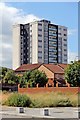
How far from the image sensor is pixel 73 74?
45.9 meters

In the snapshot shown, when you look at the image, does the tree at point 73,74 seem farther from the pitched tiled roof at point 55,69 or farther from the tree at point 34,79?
the pitched tiled roof at point 55,69

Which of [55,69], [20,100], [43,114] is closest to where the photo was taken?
[43,114]

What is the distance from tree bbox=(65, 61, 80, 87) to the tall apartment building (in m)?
46.7

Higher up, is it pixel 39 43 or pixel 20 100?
pixel 39 43

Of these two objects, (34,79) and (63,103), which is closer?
(63,103)

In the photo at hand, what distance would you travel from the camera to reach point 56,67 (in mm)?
67438

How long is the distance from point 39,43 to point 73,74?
5159 centimetres

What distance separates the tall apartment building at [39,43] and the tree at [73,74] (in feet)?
153

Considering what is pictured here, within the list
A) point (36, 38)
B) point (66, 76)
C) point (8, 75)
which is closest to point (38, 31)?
point (36, 38)

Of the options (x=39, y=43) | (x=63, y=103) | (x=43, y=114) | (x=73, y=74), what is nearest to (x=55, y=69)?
(x=73, y=74)

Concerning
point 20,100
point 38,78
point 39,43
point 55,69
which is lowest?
point 20,100

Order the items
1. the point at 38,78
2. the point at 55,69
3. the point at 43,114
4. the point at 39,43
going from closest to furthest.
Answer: the point at 43,114
the point at 38,78
the point at 55,69
the point at 39,43

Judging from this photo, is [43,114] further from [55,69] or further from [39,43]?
[39,43]

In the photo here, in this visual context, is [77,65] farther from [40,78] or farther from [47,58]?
[47,58]
